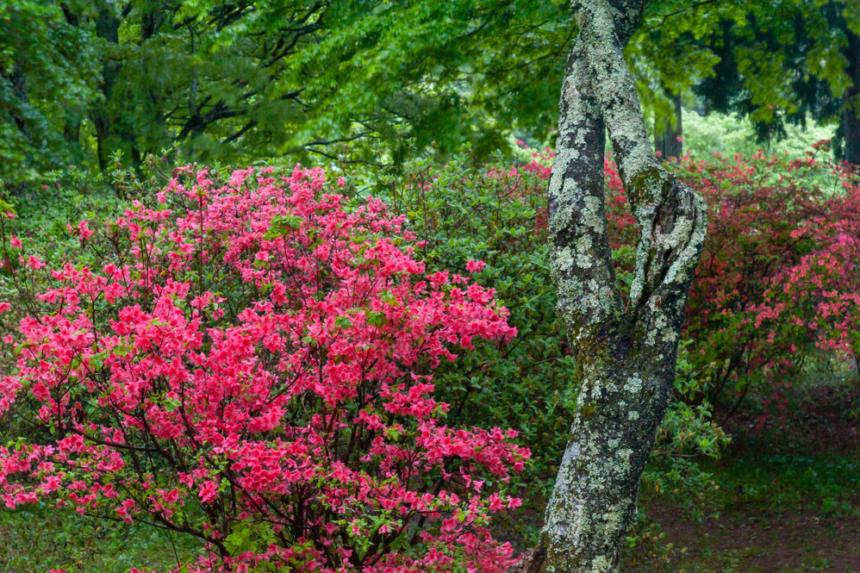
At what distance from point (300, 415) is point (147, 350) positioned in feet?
3.74

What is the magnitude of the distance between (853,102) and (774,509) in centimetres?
799

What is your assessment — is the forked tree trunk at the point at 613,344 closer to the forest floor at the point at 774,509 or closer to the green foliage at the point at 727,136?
the forest floor at the point at 774,509

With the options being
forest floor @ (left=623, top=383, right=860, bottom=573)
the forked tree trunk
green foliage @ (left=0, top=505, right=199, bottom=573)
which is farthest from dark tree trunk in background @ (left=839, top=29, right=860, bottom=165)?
green foliage @ (left=0, top=505, right=199, bottom=573)

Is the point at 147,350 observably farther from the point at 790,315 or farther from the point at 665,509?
the point at 665,509

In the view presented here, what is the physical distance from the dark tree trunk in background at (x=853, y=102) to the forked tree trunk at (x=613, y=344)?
12.0 m

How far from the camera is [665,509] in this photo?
884 centimetres

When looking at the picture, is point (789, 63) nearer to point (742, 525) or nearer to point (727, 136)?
point (742, 525)

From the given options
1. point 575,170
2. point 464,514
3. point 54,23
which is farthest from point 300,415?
point 54,23

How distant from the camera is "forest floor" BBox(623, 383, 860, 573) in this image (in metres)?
7.17

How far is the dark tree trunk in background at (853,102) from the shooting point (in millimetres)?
13273

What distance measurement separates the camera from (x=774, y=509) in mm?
8422

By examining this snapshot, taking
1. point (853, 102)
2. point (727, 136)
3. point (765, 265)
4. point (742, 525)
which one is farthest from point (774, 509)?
point (727, 136)

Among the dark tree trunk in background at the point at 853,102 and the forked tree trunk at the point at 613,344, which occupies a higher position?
the dark tree trunk in background at the point at 853,102

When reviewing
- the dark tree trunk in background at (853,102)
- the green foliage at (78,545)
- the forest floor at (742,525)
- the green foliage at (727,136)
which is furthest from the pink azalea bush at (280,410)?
the green foliage at (727,136)
